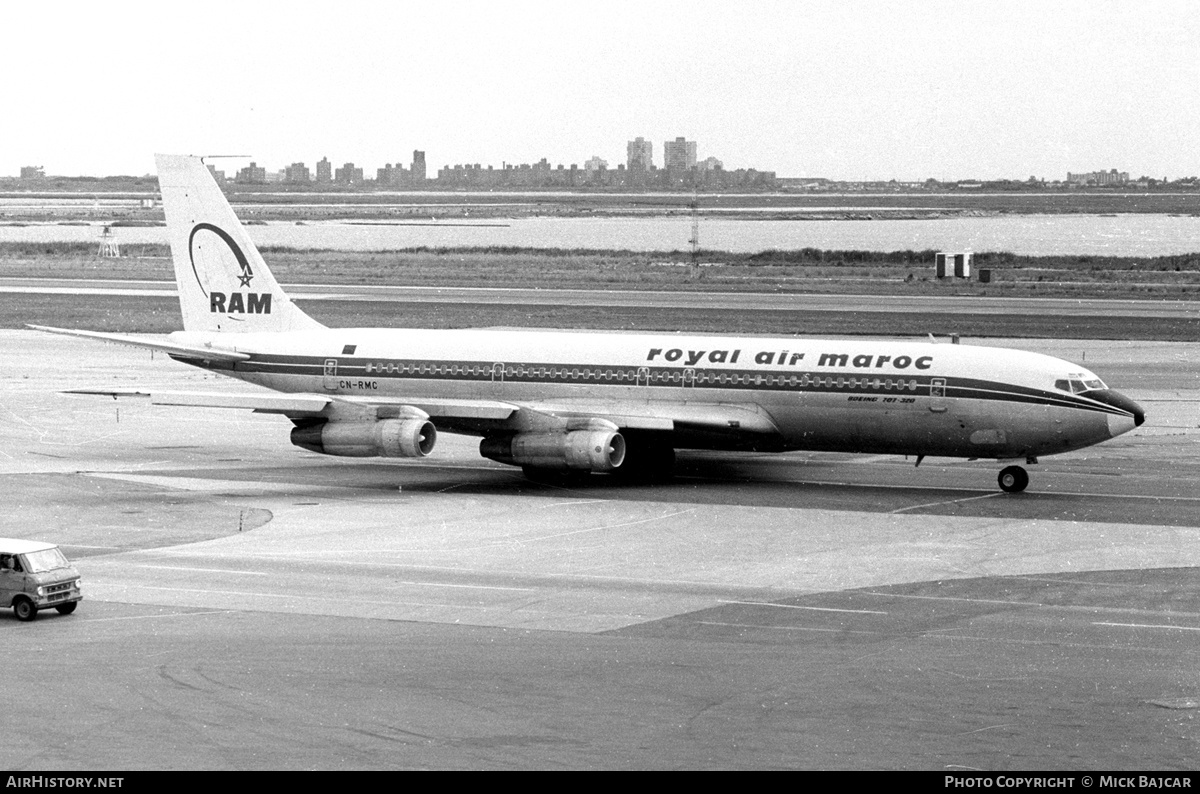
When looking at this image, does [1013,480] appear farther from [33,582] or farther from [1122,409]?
[33,582]

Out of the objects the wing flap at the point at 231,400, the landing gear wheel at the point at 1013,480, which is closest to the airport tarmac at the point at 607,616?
the landing gear wheel at the point at 1013,480

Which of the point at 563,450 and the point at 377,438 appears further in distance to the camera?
the point at 377,438

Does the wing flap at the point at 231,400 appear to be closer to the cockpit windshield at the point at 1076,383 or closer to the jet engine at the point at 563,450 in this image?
the jet engine at the point at 563,450

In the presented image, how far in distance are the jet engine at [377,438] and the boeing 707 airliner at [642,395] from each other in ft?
0.15

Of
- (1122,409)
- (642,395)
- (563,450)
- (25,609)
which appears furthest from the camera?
(642,395)

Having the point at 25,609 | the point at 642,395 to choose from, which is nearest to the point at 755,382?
the point at 642,395

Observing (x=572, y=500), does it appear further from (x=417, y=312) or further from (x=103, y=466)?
(x=417, y=312)

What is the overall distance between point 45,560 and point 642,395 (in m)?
21.4

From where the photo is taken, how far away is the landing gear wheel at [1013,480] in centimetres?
4553

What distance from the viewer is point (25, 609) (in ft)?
97.7

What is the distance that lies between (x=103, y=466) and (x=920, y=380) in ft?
79.8

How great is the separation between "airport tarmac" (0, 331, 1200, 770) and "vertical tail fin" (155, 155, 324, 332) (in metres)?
4.47

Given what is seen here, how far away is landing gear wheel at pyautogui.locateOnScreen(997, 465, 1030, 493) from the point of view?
45531 millimetres

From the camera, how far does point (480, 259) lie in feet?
522
